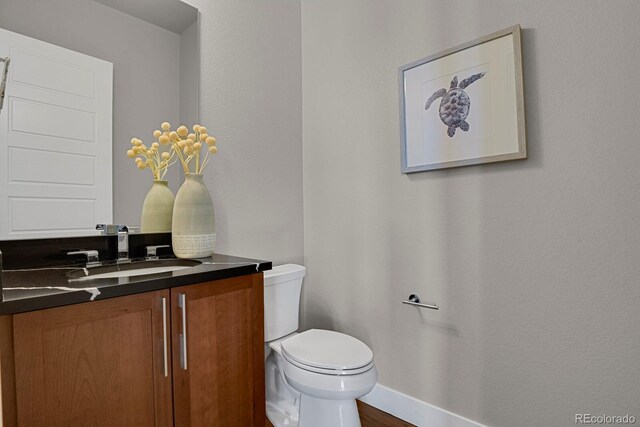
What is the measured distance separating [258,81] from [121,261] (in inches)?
48.1

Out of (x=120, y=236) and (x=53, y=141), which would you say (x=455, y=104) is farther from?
(x=53, y=141)

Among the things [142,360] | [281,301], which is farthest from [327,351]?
[142,360]

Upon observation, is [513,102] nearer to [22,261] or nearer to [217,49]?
[217,49]

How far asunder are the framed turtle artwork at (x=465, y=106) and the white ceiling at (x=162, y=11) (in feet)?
3.60

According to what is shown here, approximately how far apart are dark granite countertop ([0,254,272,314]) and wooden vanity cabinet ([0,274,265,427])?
0.08 feet

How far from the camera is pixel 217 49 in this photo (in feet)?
5.68

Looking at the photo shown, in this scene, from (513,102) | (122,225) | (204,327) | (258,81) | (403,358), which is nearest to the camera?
(204,327)

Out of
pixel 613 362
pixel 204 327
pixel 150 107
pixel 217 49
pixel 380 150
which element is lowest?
pixel 613 362

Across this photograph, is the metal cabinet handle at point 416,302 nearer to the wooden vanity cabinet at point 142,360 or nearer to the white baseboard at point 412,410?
the white baseboard at point 412,410

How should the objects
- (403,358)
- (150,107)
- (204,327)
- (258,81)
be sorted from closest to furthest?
(204,327) → (150,107) → (403,358) → (258,81)

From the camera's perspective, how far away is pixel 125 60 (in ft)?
4.70

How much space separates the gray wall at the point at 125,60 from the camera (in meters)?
1.27

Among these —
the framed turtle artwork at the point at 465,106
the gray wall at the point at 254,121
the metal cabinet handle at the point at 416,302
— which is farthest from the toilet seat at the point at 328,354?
the framed turtle artwork at the point at 465,106

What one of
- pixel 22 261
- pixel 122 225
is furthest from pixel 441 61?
pixel 22 261
